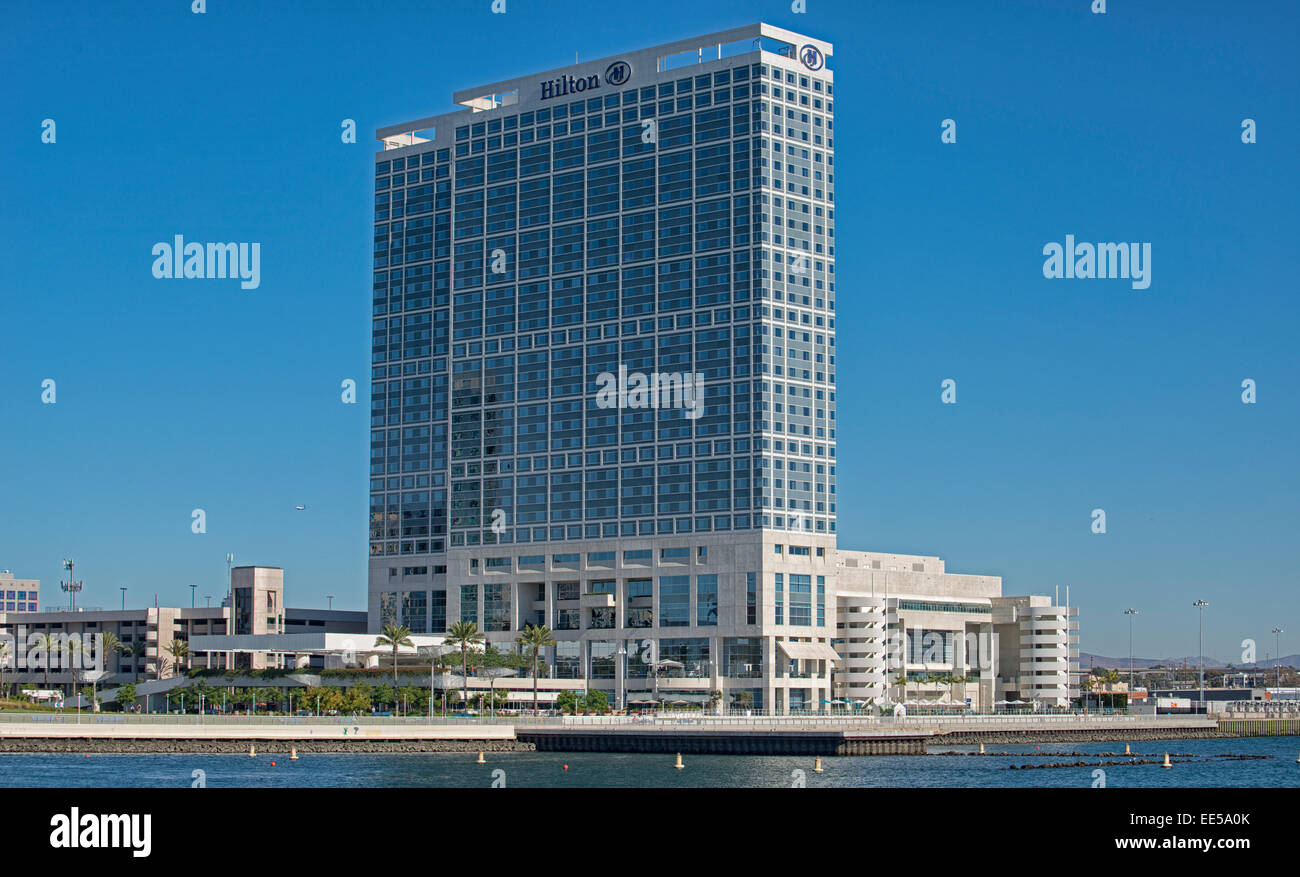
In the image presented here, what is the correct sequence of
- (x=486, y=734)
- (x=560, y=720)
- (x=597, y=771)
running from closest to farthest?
(x=597, y=771), (x=486, y=734), (x=560, y=720)

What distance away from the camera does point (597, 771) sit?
141m

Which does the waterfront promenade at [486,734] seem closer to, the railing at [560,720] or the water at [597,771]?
the railing at [560,720]

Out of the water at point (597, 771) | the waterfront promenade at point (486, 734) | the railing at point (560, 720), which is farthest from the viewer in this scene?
the railing at point (560, 720)

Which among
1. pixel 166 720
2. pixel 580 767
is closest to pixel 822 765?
pixel 580 767

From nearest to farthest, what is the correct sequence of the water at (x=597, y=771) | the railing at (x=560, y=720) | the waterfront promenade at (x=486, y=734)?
the water at (x=597, y=771), the waterfront promenade at (x=486, y=734), the railing at (x=560, y=720)

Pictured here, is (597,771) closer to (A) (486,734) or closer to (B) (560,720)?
(A) (486,734)

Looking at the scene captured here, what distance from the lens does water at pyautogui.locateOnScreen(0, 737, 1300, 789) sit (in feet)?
402

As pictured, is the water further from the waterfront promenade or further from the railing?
the railing

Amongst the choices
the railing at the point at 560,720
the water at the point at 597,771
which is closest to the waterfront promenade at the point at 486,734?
the railing at the point at 560,720

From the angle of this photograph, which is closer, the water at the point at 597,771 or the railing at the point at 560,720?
the water at the point at 597,771

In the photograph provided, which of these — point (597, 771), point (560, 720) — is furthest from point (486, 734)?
point (597, 771)

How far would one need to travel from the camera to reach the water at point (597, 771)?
12262 cm

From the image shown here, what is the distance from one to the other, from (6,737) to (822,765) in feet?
246
